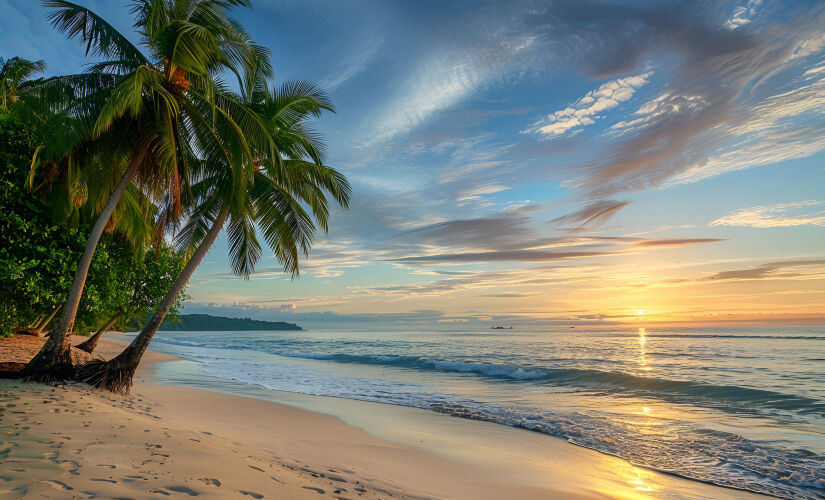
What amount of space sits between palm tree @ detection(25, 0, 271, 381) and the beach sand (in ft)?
13.0

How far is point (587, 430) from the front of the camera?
10352mm

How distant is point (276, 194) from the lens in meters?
12.8

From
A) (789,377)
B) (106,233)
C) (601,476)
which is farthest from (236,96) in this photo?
(789,377)

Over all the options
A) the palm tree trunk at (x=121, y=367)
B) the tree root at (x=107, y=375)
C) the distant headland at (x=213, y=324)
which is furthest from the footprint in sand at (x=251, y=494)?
the distant headland at (x=213, y=324)

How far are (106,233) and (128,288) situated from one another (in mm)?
5109

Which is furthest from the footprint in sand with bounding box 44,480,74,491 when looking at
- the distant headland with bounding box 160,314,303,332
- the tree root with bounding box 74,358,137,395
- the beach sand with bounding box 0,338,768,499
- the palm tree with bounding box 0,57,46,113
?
the distant headland with bounding box 160,314,303,332

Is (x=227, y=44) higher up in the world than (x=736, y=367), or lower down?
higher up

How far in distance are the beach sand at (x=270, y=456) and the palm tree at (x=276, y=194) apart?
4.32m

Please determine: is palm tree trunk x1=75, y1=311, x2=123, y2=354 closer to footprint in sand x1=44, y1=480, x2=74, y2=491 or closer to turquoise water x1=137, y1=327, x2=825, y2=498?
turquoise water x1=137, y1=327, x2=825, y2=498

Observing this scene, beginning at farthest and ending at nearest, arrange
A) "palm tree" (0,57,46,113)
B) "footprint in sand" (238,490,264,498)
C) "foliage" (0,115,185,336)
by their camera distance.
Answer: "palm tree" (0,57,46,113)
"foliage" (0,115,185,336)
"footprint in sand" (238,490,264,498)

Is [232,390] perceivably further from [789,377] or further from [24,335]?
[789,377]

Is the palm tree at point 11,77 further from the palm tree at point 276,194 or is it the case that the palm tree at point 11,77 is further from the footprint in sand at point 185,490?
the footprint in sand at point 185,490

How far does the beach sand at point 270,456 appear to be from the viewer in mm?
4113

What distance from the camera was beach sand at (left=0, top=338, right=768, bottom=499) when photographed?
411 cm
